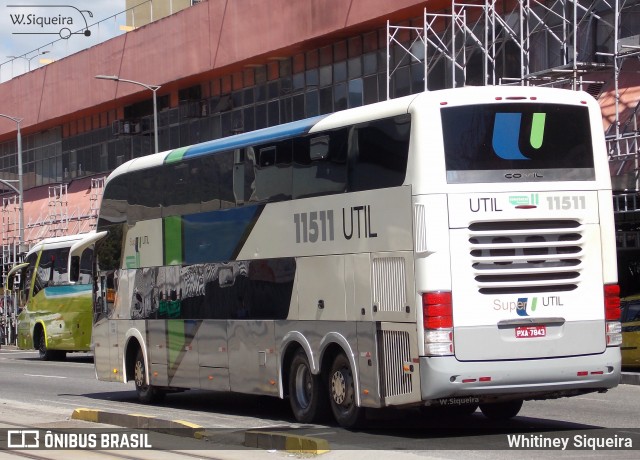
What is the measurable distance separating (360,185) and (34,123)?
48815 millimetres

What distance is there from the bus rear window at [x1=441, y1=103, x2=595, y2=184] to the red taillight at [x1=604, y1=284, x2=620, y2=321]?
127cm

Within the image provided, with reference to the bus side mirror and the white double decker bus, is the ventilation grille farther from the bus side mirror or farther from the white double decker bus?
the bus side mirror

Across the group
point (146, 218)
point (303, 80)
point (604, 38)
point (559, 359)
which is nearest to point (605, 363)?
point (559, 359)

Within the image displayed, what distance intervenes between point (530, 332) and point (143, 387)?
29.4 ft

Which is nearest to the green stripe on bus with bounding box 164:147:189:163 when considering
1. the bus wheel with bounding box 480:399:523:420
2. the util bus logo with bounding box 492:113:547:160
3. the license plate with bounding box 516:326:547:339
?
the bus wheel with bounding box 480:399:523:420

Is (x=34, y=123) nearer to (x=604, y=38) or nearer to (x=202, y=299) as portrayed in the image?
(x=604, y=38)

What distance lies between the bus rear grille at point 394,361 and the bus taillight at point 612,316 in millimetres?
2262

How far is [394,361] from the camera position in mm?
13781

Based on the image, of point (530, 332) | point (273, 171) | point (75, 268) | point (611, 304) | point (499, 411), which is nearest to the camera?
point (530, 332)

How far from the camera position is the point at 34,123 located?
60906mm

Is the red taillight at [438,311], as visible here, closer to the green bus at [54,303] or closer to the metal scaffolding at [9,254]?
the green bus at [54,303]

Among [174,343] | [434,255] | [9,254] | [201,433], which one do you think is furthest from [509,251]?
[9,254]

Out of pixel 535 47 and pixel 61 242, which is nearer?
pixel 535 47

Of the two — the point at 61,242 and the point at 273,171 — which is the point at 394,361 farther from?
the point at 61,242
